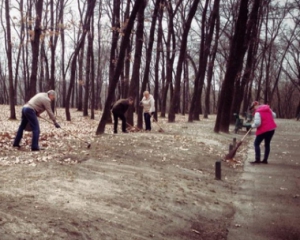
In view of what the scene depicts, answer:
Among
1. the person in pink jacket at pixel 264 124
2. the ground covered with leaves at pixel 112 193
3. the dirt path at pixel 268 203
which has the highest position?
the person in pink jacket at pixel 264 124

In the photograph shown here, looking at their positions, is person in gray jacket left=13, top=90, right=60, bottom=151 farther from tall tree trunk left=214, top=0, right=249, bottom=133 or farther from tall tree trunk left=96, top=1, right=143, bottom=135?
tall tree trunk left=214, top=0, right=249, bottom=133

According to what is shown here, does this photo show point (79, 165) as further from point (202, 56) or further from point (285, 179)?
point (202, 56)

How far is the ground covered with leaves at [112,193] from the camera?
4.61m

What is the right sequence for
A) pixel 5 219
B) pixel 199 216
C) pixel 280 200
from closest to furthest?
pixel 5 219, pixel 199 216, pixel 280 200

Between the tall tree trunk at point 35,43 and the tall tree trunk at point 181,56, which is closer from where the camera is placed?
the tall tree trunk at point 35,43

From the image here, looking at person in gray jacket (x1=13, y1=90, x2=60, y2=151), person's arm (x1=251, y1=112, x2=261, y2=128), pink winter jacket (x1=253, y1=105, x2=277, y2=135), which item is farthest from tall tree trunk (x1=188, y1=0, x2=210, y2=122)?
person in gray jacket (x1=13, y1=90, x2=60, y2=151)

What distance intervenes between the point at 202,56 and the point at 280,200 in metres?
17.8

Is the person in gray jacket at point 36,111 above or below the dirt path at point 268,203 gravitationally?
above

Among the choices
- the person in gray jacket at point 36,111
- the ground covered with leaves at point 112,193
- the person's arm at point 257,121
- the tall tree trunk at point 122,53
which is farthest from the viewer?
the tall tree trunk at point 122,53

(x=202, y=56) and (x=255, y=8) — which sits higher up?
(x=255, y=8)

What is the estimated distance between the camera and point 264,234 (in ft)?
17.7

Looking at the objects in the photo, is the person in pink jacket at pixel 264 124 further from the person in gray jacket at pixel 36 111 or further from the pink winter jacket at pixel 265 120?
the person in gray jacket at pixel 36 111

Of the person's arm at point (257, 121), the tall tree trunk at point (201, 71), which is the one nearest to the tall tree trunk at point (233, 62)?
the tall tree trunk at point (201, 71)

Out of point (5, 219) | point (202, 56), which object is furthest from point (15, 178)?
point (202, 56)
